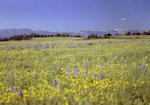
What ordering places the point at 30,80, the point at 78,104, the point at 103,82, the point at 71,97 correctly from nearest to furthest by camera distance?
1. the point at 78,104
2. the point at 71,97
3. the point at 103,82
4. the point at 30,80

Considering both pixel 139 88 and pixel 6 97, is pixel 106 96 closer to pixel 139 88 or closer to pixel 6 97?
pixel 139 88

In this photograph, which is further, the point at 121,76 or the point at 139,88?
the point at 121,76

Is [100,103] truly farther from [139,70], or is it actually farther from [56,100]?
[139,70]

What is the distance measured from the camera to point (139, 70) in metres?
6.25

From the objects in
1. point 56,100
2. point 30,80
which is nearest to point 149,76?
point 56,100

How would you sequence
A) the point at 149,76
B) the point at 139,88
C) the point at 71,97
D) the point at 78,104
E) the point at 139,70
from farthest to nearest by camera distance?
the point at 139,70
the point at 149,76
the point at 139,88
the point at 71,97
the point at 78,104

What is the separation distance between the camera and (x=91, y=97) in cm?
383

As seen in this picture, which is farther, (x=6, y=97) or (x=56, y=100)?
(x=6, y=97)

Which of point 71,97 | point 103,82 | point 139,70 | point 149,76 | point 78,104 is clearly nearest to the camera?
point 78,104

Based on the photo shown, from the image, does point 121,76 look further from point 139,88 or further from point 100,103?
point 100,103

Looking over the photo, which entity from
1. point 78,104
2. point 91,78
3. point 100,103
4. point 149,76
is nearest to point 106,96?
point 100,103

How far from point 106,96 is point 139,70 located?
294cm

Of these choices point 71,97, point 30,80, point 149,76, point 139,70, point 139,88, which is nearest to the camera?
point 71,97

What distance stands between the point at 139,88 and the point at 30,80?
355 cm
